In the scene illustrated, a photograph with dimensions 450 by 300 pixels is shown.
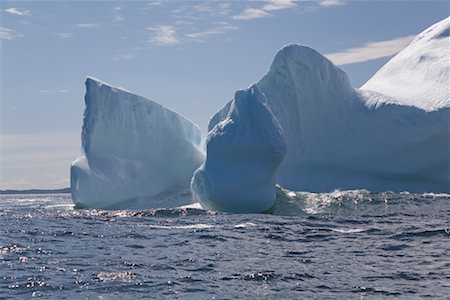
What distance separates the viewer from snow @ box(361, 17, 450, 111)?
26984 millimetres

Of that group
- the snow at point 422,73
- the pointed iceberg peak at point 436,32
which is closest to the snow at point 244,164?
the snow at point 422,73

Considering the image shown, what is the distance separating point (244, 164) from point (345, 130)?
7.76 m

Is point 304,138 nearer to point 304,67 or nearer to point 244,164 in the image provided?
point 304,67

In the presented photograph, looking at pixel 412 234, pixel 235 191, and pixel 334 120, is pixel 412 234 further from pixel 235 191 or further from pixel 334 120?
pixel 334 120

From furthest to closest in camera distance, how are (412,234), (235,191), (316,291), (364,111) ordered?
(364,111) < (235,191) < (412,234) < (316,291)

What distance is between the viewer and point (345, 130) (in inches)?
1093

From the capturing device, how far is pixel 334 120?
91.9 feet

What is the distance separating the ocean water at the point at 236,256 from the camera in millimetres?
9320

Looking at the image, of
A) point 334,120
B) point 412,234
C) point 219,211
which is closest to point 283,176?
point 334,120

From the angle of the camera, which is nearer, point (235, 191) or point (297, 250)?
point (297, 250)

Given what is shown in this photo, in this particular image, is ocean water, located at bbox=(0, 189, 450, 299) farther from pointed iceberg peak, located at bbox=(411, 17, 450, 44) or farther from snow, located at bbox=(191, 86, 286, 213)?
pointed iceberg peak, located at bbox=(411, 17, 450, 44)

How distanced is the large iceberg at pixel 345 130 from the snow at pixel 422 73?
85 millimetres

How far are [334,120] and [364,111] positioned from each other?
1.36m

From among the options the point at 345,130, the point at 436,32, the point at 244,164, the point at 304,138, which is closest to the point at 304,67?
the point at 304,138
